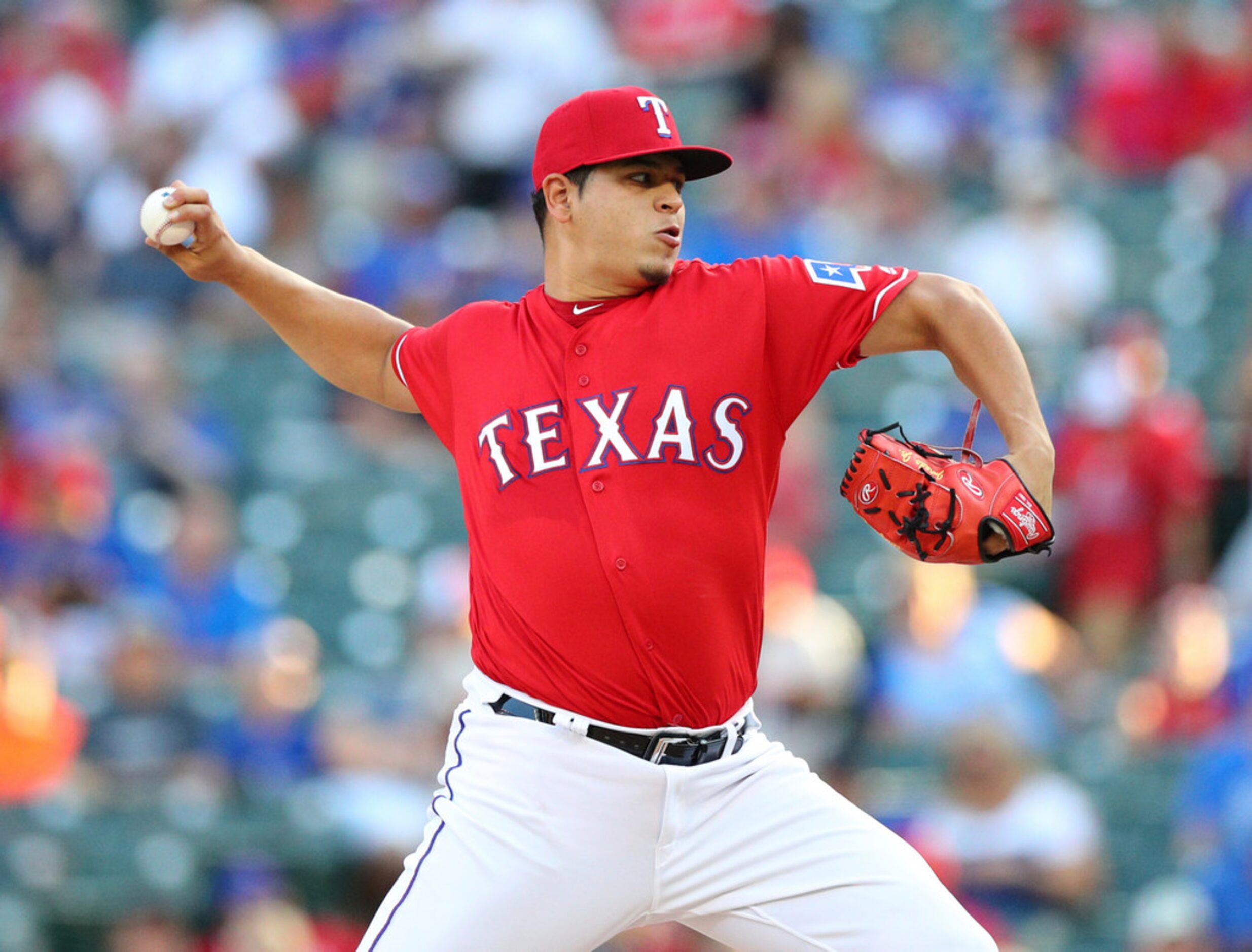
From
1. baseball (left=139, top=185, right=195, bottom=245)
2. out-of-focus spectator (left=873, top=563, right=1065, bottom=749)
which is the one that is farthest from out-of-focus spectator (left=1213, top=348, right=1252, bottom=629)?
baseball (left=139, top=185, right=195, bottom=245)

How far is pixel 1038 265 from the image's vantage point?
9.01 m

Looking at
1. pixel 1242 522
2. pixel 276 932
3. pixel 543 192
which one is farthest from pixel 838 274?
pixel 1242 522

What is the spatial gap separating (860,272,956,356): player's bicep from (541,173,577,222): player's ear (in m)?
0.69

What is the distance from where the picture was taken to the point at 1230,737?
6680 millimetres

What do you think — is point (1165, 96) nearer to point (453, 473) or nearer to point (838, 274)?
point (453, 473)

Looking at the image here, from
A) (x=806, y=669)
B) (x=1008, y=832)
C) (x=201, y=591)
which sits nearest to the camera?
(x=1008, y=832)

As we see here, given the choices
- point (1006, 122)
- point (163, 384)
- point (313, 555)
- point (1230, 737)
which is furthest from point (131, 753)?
point (1006, 122)

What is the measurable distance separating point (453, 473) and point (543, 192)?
17.5ft

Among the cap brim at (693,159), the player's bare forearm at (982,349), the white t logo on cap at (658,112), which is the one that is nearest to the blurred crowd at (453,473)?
Result: the player's bare forearm at (982,349)

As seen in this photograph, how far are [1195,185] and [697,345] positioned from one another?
6.83 meters

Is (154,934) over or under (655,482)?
under

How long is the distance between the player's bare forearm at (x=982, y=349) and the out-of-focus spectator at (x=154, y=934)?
169 inches

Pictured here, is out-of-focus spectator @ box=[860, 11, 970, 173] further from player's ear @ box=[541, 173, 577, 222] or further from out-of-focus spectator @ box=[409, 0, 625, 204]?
player's ear @ box=[541, 173, 577, 222]

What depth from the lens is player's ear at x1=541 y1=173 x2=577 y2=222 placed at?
3.80 m
